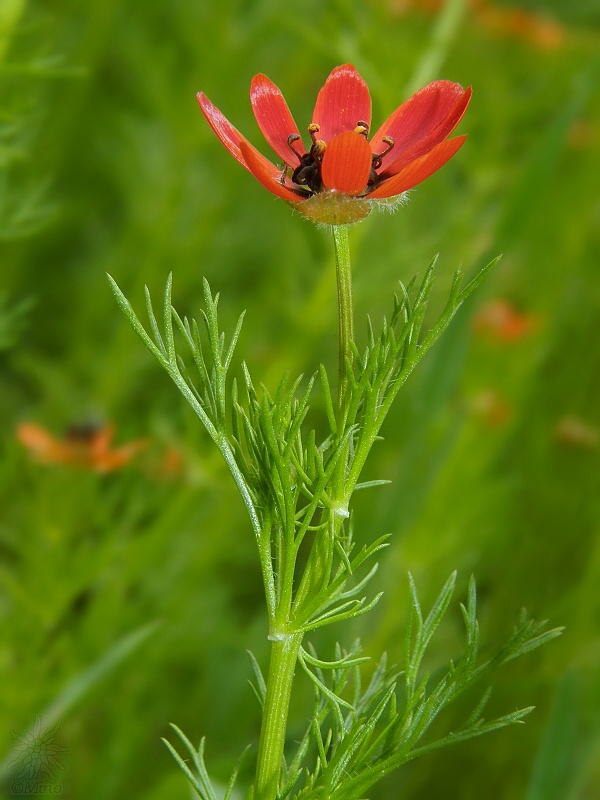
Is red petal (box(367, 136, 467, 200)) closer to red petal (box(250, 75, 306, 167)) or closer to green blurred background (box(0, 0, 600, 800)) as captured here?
red petal (box(250, 75, 306, 167))

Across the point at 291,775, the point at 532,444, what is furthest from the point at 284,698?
the point at 532,444

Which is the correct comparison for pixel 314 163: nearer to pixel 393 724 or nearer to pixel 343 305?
pixel 343 305

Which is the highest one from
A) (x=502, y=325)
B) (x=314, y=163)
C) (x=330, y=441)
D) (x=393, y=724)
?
(x=314, y=163)

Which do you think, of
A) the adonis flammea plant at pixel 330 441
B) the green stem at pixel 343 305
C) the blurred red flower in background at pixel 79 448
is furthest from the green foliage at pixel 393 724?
the blurred red flower in background at pixel 79 448

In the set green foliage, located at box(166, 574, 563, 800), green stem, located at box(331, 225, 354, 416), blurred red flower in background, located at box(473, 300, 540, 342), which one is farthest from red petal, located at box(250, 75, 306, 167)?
blurred red flower in background, located at box(473, 300, 540, 342)

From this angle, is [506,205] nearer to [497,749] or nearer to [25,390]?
[497,749]

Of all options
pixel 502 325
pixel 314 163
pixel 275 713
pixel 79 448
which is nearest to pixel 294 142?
pixel 314 163
